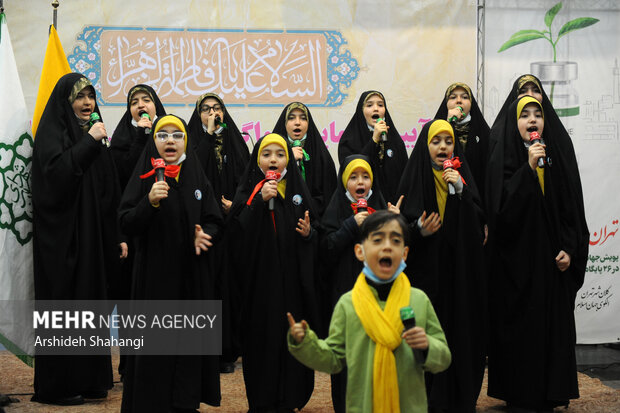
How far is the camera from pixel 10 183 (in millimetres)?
5281

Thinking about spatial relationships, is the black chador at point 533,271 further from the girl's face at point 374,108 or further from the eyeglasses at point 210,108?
the eyeglasses at point 210,108

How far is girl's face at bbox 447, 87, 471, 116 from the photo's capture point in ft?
19.8

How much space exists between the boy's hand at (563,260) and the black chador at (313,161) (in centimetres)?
176

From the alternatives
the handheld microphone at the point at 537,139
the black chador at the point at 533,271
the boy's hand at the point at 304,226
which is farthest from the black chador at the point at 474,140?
the boy's hand at the point at 304,226

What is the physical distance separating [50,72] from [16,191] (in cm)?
104

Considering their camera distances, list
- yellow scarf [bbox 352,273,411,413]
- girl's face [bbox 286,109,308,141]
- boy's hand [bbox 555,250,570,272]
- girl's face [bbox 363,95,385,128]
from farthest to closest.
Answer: girl's face [bbox 363,95,385,128]
girl's face [bbox 286,109,308,141]
boy's hand [bbox 555,250,570,272]
yellow scarf [bbox 352,273,411,413]

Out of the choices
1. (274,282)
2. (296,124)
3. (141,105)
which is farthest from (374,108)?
(274,282)

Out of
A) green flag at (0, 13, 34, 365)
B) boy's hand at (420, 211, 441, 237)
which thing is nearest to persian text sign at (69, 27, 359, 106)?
green flag at (0, 13, 34, 365)

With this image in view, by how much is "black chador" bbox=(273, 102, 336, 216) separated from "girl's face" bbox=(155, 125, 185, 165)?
4.41 feet

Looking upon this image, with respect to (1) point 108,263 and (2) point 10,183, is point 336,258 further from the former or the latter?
(2) point 10,183

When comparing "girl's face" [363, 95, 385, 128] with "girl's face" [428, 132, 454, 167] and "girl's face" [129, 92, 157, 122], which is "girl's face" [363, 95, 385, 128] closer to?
"girl's face" [428, 132, 454, 167]

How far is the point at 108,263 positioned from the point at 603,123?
186 inches

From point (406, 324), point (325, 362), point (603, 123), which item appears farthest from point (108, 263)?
point (603, 123)

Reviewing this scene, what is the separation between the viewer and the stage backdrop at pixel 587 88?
7.06 metres
